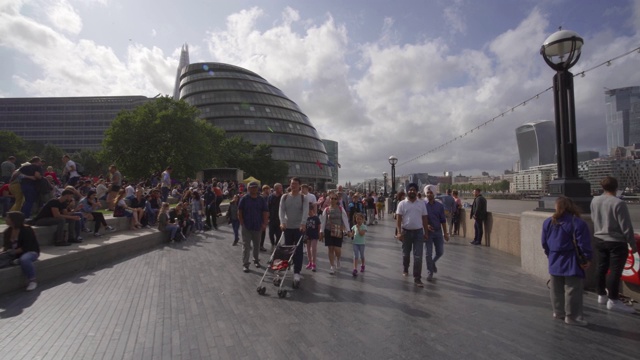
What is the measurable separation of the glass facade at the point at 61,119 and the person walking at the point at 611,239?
136921 millimetres

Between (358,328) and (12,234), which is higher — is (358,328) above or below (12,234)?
below

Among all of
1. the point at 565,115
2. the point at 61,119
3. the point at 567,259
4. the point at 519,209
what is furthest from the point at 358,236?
the point at 61,119

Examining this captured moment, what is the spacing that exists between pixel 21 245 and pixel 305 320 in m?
5.50

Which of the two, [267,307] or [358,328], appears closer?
[358,328]

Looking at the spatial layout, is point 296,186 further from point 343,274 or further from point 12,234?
point 12,234

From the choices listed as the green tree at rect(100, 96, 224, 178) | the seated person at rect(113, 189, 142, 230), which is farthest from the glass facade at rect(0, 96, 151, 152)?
the seated person at rect(113, 189, 142, 230)

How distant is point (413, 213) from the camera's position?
6.40 meters

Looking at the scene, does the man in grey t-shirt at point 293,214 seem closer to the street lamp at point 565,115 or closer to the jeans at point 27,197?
the street lamp at point 565,115

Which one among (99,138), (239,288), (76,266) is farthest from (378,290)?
(99,138)

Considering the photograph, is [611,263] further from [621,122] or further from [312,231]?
[621,122]

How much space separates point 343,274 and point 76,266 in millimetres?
5813

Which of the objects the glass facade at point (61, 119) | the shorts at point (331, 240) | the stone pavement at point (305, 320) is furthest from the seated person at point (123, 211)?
the glass facade at point (61, 119)

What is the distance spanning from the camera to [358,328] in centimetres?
414

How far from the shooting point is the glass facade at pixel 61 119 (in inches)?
4665
